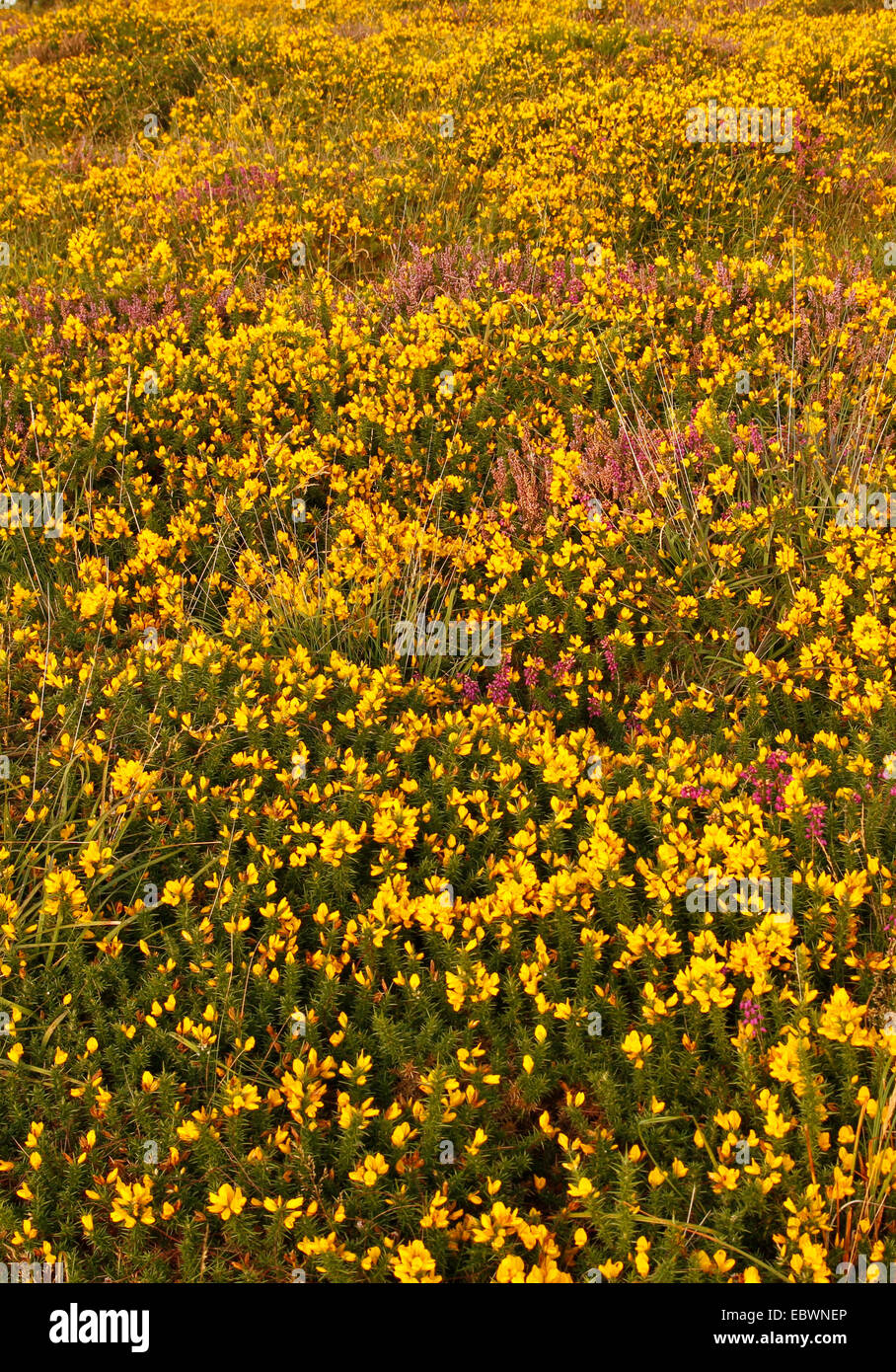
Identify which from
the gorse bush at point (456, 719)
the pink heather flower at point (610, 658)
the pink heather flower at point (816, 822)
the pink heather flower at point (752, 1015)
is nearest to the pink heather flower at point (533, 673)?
the gorse bush at point (456, 719)

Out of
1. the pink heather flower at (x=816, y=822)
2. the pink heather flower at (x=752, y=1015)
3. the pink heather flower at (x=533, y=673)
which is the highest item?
the pink heather flower at (x=533, y=673)

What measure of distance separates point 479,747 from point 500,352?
297 centimetres

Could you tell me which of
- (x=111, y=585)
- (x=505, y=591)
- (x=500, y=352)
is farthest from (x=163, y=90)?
(x=505, y=591)

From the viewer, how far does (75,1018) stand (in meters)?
2.99

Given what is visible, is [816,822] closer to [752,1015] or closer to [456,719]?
[752,1015]

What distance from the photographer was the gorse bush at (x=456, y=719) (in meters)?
2.56

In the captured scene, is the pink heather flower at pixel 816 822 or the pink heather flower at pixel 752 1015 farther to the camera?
the pink heather flower at pixel 816 822

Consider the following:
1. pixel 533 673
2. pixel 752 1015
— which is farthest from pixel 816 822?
pixel 533 673

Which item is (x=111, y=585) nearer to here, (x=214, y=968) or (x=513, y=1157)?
(x=214, y=968)

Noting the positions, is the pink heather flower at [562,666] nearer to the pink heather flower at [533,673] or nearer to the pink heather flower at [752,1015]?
the pink heather flower at [533,673]

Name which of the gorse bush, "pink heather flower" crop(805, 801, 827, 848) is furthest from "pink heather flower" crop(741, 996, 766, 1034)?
"pink heather flower" crop(805, 801, 827, 848)

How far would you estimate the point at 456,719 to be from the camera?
12.1 ft

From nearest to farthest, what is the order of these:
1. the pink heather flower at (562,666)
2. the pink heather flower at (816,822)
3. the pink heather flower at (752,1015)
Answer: the pink heather flower at (752,1015) → the pink heather flower at (816,822) → the pink heather flower at (562,666)

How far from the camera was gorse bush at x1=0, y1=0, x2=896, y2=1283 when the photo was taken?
2562 mm
